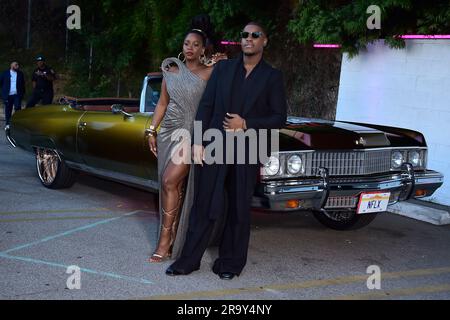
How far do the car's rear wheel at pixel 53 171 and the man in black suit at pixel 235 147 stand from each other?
331 centimetres

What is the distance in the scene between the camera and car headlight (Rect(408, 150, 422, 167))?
20.8ft

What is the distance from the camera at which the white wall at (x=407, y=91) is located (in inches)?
336

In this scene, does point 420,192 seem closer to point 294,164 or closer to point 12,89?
point 294,164

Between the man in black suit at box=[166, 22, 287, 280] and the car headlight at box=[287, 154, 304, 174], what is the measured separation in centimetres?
50

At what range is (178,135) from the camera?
5.38 meters

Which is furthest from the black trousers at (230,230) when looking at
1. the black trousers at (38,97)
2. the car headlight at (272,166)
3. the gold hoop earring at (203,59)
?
the black trousers at (38,97)

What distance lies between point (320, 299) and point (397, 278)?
872mm

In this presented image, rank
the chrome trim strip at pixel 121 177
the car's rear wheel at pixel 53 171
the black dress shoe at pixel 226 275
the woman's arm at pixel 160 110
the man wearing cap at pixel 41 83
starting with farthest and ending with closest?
the man wearing cap at pixel 41 83 < the car's rear wheel at pixel 53 171 < the chrome trim strip at pixel 121 177 < the woman's arm at pixel 160 110 < the black dress shoe at pixel 226 275

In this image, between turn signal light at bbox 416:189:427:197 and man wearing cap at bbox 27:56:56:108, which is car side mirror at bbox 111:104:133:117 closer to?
turn signal light at bbox 416:189:427:197

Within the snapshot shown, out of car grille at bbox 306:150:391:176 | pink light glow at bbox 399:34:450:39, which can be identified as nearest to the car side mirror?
car grille at bbox 306:150:391:176

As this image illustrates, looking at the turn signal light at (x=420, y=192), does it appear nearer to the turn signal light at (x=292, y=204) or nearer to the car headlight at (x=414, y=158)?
the car headlight at (x=414, y=158)

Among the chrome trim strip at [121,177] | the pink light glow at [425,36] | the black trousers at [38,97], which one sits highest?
the pink light glow at [425,36]

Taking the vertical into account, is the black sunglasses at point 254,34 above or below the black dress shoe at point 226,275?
above

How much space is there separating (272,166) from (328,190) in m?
0.48
